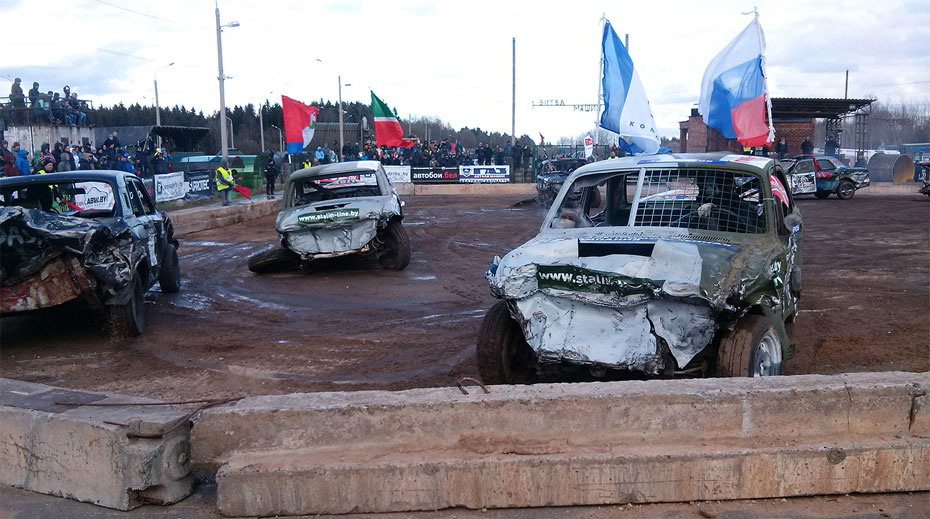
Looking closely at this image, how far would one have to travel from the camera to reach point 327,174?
11.6 meters

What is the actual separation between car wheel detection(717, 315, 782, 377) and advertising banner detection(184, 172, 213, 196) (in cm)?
2193

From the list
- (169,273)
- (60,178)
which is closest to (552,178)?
(169,273)

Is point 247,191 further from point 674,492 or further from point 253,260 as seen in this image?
point 674,492

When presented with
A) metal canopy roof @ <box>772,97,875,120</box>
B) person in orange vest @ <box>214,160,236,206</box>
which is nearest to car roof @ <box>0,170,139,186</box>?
person in orange vest @ <box>214,160,236,206</box>

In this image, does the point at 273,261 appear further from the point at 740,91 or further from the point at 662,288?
the point at 662,288

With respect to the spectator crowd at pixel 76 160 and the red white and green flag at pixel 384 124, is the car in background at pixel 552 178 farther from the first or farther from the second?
the spectator crowd at pixel 76 160

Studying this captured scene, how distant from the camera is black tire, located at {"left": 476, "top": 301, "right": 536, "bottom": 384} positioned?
504 centimetres

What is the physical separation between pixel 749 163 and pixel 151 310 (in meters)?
6.67

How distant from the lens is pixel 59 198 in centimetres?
831

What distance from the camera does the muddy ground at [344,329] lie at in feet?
20.0

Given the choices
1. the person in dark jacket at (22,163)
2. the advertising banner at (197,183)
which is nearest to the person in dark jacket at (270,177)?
the advertising banner at (197,183)

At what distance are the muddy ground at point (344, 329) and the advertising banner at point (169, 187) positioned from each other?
922cm

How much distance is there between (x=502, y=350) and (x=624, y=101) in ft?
23.9

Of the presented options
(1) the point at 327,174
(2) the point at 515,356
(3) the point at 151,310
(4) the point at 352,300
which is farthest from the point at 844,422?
(1) the point at 327,174
